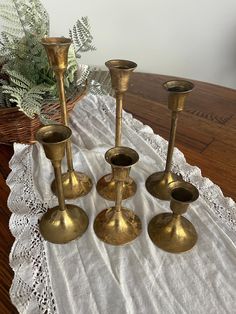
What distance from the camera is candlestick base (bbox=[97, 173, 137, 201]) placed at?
2.01ft

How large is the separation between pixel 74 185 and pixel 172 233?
0.21m

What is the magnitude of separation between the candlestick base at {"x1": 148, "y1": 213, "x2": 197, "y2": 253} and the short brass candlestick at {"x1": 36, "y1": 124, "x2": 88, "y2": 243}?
0.39 feet

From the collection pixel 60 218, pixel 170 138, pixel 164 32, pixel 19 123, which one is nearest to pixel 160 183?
pixel 170 138

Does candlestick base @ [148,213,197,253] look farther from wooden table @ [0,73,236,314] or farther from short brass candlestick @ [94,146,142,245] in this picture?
wooden table @ [0,73,236,314]

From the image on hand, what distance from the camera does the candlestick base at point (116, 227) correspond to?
526 mm

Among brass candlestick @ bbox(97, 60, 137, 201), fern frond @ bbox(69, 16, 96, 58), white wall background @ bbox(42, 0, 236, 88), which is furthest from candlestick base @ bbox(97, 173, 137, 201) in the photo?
white wall background @ bbox(42, 0, 236, 88)

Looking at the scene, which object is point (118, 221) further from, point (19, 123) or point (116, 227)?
point (19, 123)

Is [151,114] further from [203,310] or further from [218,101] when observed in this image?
[203,310]

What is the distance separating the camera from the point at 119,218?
539 mm

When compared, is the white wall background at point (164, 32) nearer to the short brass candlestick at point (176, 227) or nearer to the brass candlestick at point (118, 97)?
the brass candlestick at point (118, 97)

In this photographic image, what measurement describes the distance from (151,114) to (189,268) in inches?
18.9

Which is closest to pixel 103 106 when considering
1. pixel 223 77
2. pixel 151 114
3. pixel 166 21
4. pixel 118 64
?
pixel 151 114

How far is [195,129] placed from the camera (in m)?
0.81

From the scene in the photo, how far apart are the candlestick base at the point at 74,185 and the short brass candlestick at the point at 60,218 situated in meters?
0.04
